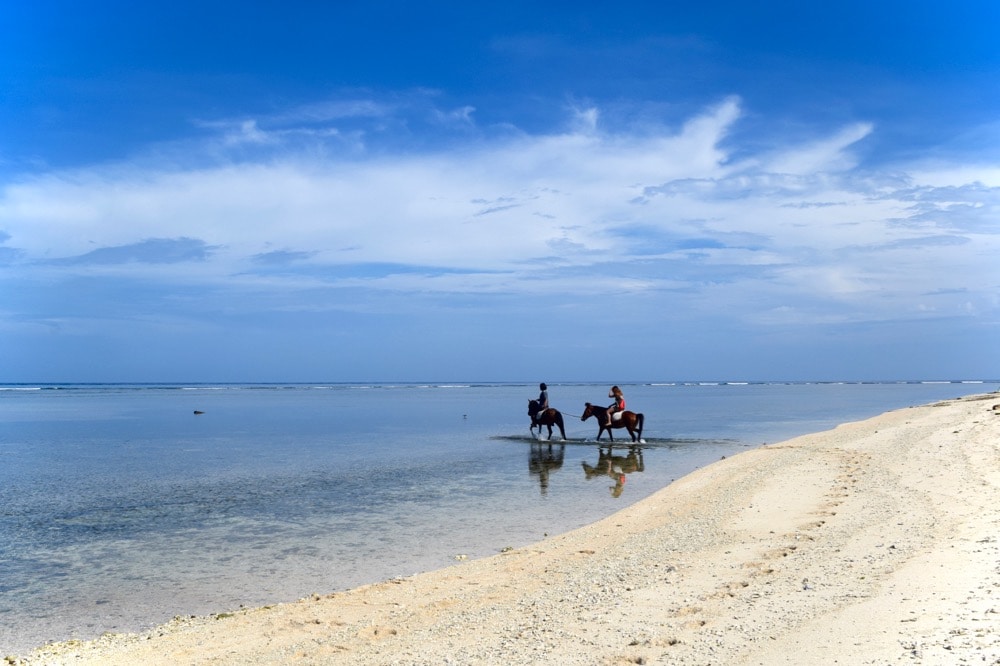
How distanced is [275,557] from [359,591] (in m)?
2.73

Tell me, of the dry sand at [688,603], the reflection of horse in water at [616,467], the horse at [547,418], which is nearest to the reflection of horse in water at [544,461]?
the reflection of horse in water at [616,467]

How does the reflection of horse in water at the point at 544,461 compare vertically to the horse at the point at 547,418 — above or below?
below

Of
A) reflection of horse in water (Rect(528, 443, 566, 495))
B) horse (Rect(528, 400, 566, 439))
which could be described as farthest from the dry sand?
horse (Rect(528, 400, 566, 439))

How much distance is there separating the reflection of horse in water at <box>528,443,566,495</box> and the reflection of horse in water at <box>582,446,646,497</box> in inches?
40.7

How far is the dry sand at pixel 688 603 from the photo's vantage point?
19.5 feet

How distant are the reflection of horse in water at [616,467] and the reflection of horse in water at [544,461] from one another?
103 cm

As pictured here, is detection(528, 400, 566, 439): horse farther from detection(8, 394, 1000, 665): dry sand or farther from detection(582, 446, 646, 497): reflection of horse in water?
detection(8, 394, 1000, 665): dry sand

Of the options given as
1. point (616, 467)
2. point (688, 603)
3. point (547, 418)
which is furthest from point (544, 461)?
point (688, 603)

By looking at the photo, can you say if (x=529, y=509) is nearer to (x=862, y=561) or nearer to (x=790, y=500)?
(x=790, y=500)

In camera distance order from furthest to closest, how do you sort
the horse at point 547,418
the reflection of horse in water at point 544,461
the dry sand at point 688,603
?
the horse at point 547,418 < the reflection of horse in water at point 544,461 < the dry sand at point 688,603

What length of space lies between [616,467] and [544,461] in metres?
2.52

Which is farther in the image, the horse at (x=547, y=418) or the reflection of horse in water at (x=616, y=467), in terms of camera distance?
the horse at (x=547, y=418)

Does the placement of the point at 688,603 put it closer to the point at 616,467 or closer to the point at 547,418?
the point at 616,467

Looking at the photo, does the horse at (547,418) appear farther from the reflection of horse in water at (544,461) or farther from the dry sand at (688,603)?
the dry sand at (688,603)
